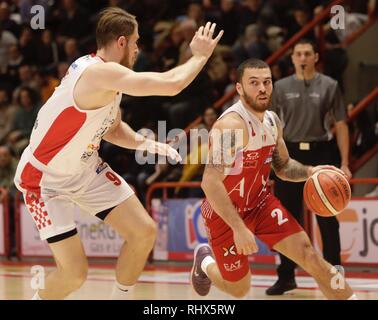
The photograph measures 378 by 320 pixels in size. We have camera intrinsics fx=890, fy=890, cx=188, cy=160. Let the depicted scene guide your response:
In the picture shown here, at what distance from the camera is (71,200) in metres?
5.87

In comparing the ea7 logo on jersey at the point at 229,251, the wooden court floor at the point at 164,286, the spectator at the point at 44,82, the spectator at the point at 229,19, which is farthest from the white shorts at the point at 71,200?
the spectator at the point at 44,82

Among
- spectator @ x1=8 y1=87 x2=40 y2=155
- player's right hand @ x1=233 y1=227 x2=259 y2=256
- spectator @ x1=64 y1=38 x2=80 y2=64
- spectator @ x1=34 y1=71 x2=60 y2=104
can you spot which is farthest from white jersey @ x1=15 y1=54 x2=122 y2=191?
spectator @ x1=64 y1=38 x2=80 y2=64

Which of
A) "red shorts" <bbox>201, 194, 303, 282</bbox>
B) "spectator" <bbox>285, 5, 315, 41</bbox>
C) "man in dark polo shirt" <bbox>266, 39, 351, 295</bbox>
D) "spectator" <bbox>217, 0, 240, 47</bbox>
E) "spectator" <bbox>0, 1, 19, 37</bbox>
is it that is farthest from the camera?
"spectator" <bbox>0, 1, 19, 37</bbox>

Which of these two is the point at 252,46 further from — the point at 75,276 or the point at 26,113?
the point at 75,276

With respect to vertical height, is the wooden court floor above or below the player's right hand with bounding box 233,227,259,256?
below

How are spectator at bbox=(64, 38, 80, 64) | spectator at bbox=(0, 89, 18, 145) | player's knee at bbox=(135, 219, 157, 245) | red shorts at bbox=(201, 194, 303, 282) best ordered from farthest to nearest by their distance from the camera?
spectator at bbox=(64, 38, 80, 64), spectator at bbox=(0, 89, 18, 145), red shorts at bbox=(201, 194, 303, 282), player's knee at bbox=(135, 219, 157, 245)

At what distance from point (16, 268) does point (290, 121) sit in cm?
446

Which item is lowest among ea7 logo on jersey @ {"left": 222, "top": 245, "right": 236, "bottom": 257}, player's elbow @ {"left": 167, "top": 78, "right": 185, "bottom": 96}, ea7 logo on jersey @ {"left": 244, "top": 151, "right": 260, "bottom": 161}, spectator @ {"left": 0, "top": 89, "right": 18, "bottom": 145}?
spectator @ {"left": 0, "top": 89, "right": 18, "bottom": 145}

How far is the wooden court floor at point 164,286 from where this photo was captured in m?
7.63

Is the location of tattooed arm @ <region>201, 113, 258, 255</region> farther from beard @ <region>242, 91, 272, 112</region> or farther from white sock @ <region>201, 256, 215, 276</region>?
white sock @ <region>201, 256, 215, 276</region>

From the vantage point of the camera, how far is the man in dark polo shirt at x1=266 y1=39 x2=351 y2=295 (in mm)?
7930
